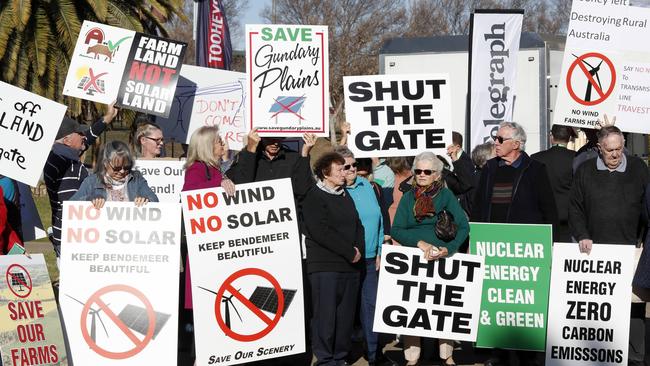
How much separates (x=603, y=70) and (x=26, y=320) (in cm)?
586

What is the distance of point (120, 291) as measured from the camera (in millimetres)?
8195

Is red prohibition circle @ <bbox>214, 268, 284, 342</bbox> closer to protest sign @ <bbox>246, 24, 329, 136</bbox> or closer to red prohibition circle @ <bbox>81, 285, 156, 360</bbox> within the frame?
red prohibition circle @ <bbox>81, 285, 156, 360</bbox>

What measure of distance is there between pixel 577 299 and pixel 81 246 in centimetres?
394

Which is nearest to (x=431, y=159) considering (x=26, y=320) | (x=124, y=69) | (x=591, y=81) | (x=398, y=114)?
(x=398, y=114)

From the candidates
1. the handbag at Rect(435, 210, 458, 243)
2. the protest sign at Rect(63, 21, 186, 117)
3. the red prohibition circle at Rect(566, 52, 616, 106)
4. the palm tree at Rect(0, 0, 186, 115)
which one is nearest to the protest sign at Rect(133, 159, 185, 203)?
the protest sign at Rect(63, 21, 186, 117)

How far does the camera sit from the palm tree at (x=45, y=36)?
862 inches

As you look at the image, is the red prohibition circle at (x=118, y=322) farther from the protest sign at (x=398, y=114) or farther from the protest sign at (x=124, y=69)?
the protest sign at (x=124, y=69)

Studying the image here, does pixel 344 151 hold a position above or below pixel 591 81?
below

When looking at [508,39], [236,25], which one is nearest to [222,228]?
[508,39]

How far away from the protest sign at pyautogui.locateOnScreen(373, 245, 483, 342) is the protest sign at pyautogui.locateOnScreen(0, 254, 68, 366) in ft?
8.36

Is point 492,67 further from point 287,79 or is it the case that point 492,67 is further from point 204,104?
point 287,79

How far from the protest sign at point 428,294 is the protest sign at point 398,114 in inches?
53.4

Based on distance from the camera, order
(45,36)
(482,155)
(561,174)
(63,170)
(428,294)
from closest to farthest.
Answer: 1. (428,294)
2. (63,170)
3. (561,174)
4. (482,155)
5. (45,36)

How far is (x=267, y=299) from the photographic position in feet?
28.0
